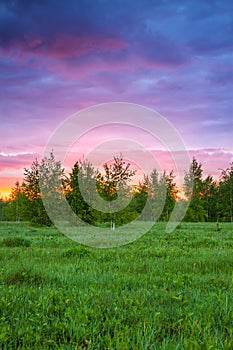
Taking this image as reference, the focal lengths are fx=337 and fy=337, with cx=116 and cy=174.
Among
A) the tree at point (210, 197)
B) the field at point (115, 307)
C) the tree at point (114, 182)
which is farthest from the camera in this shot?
the tree at point (210, 197)

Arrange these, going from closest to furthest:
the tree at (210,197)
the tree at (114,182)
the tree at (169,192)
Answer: the tree at (114,182)
the tree at (169,192)
the tree at (210,197)

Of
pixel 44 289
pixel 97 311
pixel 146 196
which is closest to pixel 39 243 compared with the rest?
pixel 44 289

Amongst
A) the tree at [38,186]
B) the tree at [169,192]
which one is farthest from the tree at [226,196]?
the tree at [38,186]

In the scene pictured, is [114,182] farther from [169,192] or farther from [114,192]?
[169,192]

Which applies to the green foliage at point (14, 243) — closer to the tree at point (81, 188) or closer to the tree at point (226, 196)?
the tree at point (81, 188)

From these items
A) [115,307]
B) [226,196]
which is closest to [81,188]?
[115,307]

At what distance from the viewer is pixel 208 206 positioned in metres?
77.9

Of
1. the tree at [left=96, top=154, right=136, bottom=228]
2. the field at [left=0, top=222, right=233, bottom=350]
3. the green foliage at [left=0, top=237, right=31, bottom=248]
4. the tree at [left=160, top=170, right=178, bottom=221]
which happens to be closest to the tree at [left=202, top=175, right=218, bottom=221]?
the tree at [left=160, top=170, right=178, bottom=221]

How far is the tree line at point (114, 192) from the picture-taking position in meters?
30.6

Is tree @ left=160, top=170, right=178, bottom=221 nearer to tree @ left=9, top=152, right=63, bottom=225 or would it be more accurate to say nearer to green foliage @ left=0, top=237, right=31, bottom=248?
tree @ left=9, top=152, right=63, bottom=225

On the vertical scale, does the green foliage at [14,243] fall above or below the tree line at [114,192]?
below

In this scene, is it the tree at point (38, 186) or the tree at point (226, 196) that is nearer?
the tree at point (38, 186)

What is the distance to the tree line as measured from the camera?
30.6 meters

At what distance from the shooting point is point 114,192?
30.1 meters
